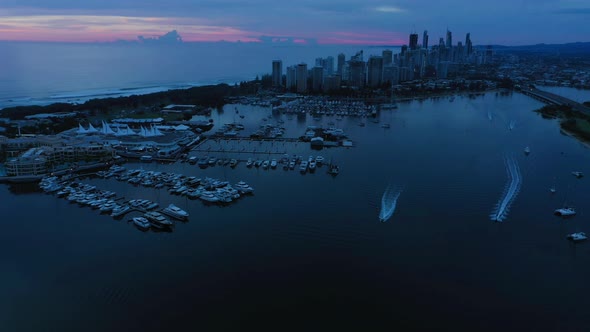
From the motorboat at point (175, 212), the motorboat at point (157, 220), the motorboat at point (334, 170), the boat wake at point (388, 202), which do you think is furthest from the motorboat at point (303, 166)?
the motorboat at point (157, 220)

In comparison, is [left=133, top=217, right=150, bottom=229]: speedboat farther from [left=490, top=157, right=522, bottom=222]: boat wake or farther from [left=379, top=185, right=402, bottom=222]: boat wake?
[left=490, top=157, right=522, bottom=222]: boat wake

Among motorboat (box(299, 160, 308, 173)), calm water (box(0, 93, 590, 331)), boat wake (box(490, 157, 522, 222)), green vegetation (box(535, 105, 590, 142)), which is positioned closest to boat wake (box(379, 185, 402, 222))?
calm water (box(0, 93, 590, 331))

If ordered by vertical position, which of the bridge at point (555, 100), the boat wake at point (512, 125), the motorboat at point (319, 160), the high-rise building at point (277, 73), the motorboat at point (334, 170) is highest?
the high-rise building at point (277, 73)

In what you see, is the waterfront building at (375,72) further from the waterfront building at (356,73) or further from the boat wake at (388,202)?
the boat wake at (388,202)

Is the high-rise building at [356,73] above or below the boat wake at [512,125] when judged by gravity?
above

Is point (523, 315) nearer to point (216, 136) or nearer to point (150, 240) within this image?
point (150, 240)
